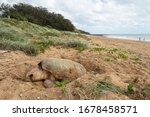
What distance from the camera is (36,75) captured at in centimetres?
474

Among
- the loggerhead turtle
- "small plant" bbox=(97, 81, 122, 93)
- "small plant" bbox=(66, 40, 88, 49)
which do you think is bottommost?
"small plant" bbox=(97, 81, 122, 93)

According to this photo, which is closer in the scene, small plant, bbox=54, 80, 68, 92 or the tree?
small plant, bbox=54, 80, 68, 92

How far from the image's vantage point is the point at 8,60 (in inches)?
213

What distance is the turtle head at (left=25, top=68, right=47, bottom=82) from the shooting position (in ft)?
15.5

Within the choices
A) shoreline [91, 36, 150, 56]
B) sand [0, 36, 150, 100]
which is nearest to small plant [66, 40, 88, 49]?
sand [0, 36, 150, 100]

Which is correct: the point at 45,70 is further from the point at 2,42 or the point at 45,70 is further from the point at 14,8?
the point at 14,8

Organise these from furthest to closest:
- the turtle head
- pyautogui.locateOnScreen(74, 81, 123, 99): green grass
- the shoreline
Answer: the shoreline → the turtle head → pyautogui.locateOnScreen(74, 81, 123, 99): green grass

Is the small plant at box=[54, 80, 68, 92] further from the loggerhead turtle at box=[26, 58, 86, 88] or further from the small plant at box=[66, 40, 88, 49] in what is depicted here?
the small plant at box=[66, 40, 88, 49]

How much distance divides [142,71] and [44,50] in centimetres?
250

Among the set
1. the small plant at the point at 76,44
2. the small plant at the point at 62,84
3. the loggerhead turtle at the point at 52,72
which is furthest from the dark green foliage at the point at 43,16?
the small plant at the point at 62,84

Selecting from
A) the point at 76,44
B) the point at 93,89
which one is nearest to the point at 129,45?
the point at 76,44

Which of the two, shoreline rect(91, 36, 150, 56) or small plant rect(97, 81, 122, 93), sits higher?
shoreline rect(91, 36, 150, 56)

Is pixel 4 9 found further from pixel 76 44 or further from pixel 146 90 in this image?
pixel 146 90

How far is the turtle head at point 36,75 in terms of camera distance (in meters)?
4.73
